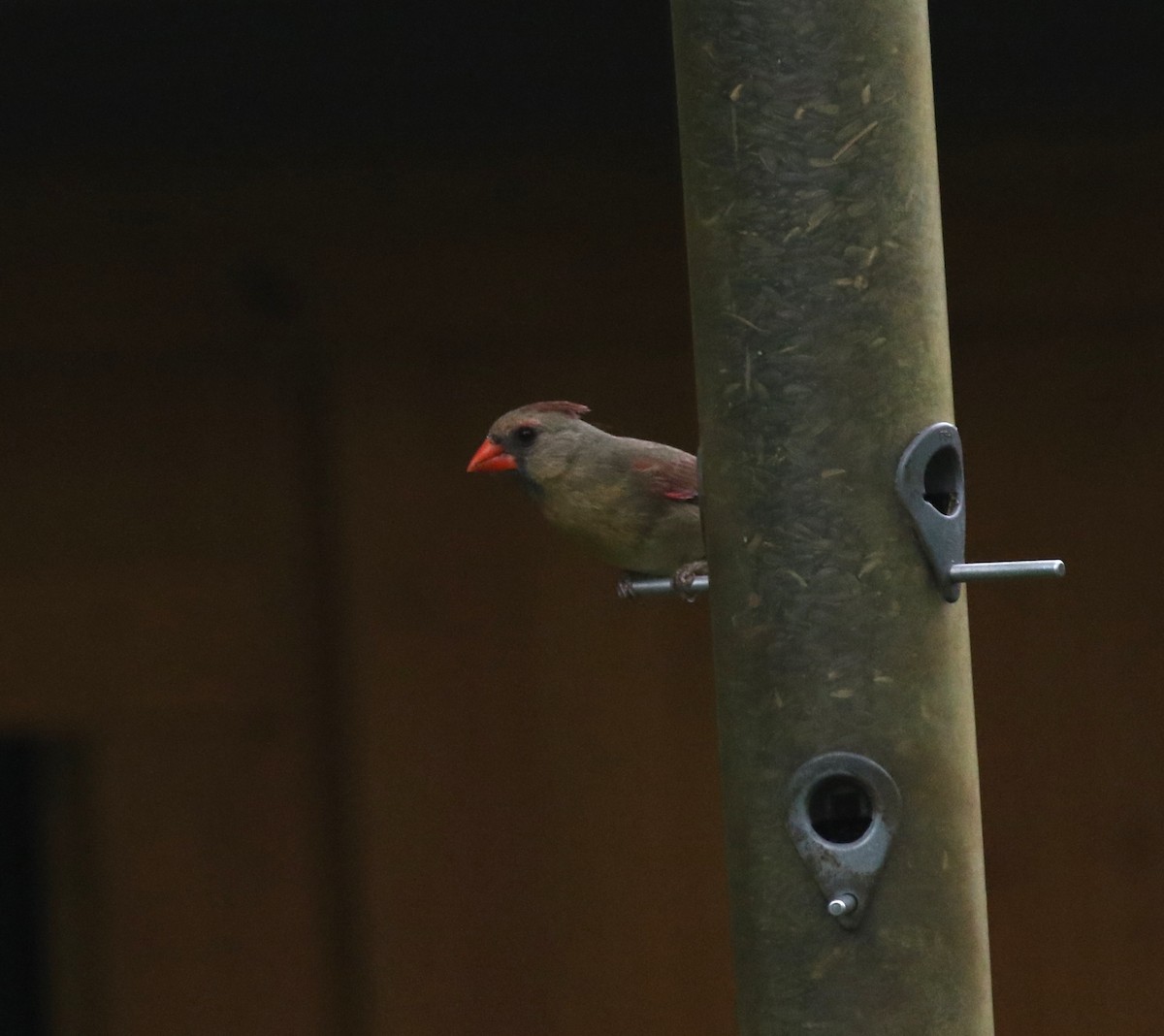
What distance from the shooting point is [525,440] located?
2.64m

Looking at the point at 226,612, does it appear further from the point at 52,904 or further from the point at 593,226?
the point at 593,226

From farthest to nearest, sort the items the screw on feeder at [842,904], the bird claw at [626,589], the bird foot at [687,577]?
1. the bird claw at [626,589]
2. the bird foot at [687,577]
3. the screw on feeder at [842,904]

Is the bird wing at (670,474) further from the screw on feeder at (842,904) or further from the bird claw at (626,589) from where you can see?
the screw on feeder at (842,904)

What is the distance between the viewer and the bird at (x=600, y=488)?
263cm

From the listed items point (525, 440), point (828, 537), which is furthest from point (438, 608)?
point (828, 537)

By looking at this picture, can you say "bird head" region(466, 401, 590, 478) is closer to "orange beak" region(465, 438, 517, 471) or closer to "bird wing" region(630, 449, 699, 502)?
"orange beak" region(465, 438, 517, 471)

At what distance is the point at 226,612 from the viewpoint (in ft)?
13.3

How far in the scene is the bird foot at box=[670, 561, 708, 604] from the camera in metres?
2.36

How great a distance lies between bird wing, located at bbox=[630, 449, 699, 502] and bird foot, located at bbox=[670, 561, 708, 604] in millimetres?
82

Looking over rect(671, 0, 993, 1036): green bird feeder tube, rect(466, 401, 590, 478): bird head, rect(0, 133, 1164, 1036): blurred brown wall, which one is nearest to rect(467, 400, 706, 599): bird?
rect(466, 401, 590, 478): bird head

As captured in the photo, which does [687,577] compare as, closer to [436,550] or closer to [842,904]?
[842,904]

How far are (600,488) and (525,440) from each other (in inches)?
4.3

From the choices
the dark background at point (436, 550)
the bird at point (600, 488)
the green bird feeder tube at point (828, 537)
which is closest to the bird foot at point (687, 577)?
the bird at point (600, 488)

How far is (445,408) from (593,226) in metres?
0.44
